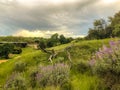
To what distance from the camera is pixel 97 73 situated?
9.24 meters

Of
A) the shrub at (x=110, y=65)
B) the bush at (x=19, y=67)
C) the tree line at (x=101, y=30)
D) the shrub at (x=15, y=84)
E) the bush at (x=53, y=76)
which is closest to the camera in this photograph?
the shrub at (x=110, y=65)

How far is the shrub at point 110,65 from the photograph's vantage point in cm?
844

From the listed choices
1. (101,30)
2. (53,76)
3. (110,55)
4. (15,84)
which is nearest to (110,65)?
(110,55)

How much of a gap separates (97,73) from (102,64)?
737 mm

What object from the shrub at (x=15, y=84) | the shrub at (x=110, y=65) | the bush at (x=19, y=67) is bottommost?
the bush at (x=19, y=67)

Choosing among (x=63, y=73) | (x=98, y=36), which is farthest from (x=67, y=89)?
(x=98, y=36)

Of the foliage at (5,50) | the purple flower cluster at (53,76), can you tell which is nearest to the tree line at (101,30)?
the foliage at (5,50)

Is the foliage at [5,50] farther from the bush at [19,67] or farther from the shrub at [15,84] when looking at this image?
the shrub at [15,84]

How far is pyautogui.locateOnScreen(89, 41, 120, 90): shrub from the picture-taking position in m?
8.44

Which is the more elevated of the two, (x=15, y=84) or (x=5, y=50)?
(x=15, y=84)

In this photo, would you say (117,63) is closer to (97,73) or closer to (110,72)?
(110,72)

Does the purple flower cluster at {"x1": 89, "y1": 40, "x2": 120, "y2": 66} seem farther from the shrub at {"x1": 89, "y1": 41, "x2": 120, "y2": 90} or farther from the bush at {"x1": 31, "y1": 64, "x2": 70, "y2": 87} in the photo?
the bush at {"x1": 31, "y1": 64, "x2": 70, "y2": 87}

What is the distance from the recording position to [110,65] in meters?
8.52

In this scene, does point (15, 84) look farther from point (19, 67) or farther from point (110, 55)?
point (19, 67)
